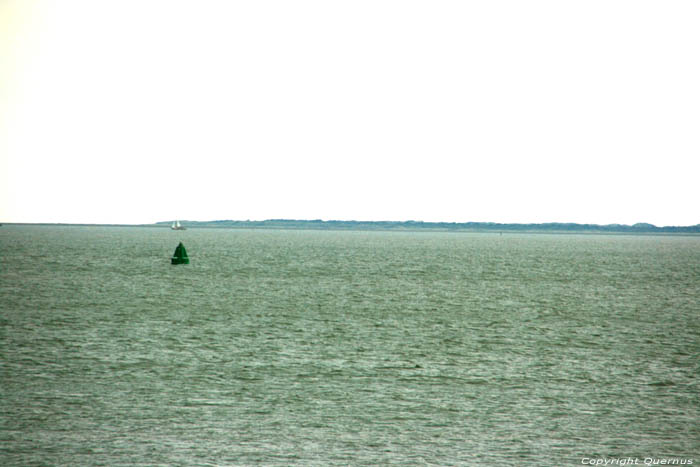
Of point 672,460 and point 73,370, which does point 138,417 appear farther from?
point 672,460

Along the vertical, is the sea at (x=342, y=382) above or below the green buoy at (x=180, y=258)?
below

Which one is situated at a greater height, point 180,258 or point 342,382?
point 180,258

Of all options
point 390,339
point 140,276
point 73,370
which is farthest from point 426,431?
point 140,276

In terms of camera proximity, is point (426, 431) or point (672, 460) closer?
point (672, 460)

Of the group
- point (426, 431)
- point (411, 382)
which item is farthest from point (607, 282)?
point (426, 431)

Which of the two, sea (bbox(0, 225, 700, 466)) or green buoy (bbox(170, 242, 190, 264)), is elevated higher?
green buoy (bbox(170, 242, 190, 264))

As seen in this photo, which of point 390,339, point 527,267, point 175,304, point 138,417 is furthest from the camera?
point 527,267

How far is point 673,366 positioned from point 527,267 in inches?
3333

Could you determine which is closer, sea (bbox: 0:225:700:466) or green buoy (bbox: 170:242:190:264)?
sea (bbox: 0:225:700:466)

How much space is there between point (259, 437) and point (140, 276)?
221ft

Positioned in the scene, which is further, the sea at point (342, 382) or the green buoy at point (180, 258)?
the green buoy at point (180, 258)

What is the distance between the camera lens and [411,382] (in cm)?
2634

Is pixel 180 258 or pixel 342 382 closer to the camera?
pixel 342 382

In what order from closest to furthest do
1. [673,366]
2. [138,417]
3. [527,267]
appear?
[138,417] < [673,366] < [527,267]
